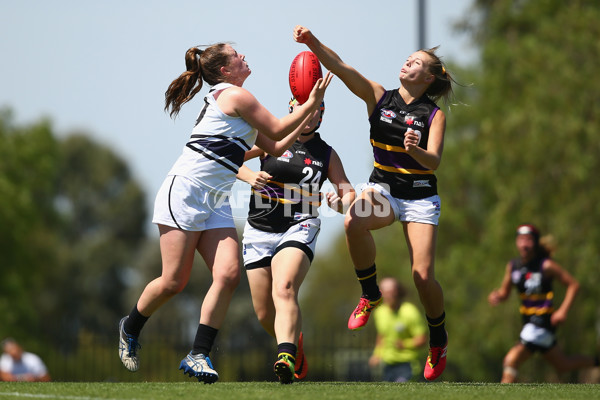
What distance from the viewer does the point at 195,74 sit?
265 inches

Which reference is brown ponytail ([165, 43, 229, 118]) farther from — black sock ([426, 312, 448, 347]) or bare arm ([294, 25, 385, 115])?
black sock ([426, 312, 448, 347])

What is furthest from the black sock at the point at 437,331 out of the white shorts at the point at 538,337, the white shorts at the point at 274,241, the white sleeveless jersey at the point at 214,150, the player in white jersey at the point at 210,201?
the white shorts at the point at 538,337

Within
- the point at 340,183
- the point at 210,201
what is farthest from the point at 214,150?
the point at 340,183

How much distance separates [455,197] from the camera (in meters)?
26.5

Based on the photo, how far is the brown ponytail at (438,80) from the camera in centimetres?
735

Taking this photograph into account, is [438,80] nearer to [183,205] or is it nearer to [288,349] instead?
[183,205]

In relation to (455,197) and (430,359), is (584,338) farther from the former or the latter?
(430,359)

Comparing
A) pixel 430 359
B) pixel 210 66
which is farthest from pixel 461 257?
pixel 210 66

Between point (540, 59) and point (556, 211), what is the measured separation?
160 inches

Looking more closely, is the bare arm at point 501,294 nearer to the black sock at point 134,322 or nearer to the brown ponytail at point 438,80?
the brown ponytail at point 438,80

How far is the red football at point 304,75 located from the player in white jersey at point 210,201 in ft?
2.51

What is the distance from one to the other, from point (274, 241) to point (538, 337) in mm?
4793

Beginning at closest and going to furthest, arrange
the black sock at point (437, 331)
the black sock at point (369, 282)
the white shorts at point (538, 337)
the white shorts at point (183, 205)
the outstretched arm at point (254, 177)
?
the white shorts at point (183, 205) → the outstretched arm at point (254, 177) → the black sock at point (369, 282) → the black sock at point (437, 331) → the white shorts at point (538, 337)

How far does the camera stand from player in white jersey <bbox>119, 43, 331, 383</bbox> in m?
6.25
